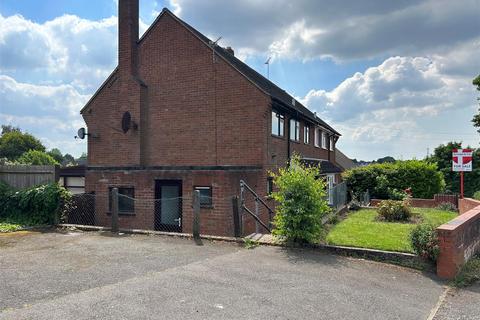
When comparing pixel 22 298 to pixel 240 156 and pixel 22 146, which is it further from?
pixel 22 146

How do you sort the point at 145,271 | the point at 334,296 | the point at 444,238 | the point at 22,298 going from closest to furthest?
1. the point at 22,298
2. the point at 334,296
3. the point at 145,271
4. the point at 444,238

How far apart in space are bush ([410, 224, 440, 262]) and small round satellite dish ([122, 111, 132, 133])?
1246cm

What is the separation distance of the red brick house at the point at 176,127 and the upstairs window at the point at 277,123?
0.14 feet

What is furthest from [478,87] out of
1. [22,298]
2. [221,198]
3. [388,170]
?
[22,298]

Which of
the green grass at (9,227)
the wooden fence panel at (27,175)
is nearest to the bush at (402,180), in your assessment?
the wooden fence panel at (27,175)

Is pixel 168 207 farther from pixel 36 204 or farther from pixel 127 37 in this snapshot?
pixel 127 37

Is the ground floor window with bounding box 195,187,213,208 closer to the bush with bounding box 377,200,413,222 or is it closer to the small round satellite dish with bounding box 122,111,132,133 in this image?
the small round satellite dish with bounding box 122,111,132,133

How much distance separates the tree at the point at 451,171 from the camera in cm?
2897

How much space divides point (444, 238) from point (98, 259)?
677 centimetres

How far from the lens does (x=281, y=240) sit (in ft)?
30.3

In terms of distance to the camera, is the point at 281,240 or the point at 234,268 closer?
the point at 234,268

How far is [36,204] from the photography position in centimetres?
1213

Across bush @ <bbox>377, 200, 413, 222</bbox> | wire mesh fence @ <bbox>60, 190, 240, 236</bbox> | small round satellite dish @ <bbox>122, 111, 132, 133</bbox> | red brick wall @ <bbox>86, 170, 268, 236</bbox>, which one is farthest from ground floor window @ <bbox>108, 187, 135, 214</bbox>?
bush @ <bbox>377, 200, 413, 222</bbox>

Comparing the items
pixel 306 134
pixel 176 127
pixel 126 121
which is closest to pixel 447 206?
pixel 306 134
